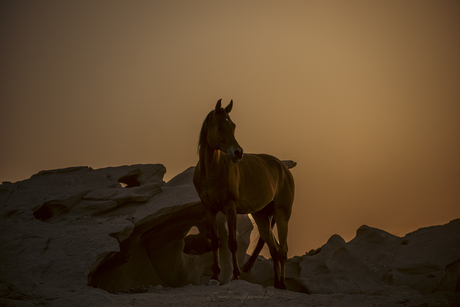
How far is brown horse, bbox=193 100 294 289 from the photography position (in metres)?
5.37

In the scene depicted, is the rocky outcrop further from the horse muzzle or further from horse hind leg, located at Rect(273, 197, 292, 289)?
the horse muzzle

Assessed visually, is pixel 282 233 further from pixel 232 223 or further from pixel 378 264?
pixel 378 264

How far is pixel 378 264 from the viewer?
9047mm

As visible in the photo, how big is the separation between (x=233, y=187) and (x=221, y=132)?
90 centimetres

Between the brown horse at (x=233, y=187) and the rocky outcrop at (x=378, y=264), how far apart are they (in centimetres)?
287

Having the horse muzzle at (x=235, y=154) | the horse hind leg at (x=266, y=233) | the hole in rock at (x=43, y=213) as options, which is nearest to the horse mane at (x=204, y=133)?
the horse muzzle at (x=235, y=154)

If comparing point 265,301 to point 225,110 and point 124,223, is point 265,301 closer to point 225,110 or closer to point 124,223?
point 225,110

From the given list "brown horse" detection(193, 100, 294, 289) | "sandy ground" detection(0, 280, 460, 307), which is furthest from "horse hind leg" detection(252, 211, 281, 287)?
"sandy ground" detection(0, 280, 460, 307)

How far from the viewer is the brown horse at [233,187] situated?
17.6 feet

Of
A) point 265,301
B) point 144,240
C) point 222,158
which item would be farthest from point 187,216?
point 265,301

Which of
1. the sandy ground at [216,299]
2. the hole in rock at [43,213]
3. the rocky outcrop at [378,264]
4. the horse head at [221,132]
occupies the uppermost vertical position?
the horse head at [221,132]

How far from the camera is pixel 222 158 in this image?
562cm

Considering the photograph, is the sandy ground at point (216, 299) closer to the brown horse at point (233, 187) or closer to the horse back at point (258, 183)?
the brown horse at point (233, 187)

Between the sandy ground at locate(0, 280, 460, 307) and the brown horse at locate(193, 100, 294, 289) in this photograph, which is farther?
the brown horse at locate(193, 100, 294, 289)
